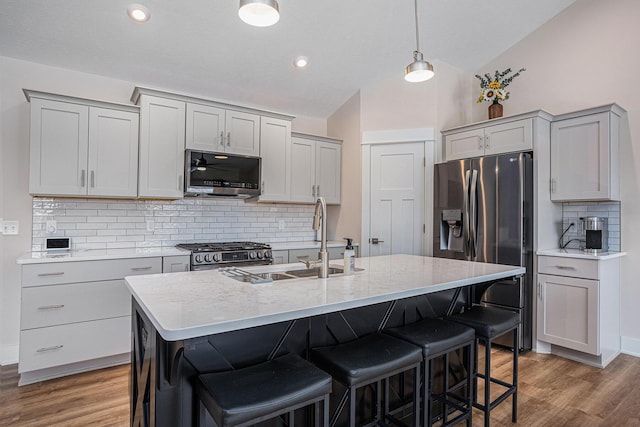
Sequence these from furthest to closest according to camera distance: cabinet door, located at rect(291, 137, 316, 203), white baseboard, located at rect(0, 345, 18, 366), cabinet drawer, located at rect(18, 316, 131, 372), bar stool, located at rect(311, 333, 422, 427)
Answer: cabinet door, located at rect(291, 137, 316, 203), white baseboard, located at rect(0, 345, 18, 366), cabinet drawer, located at rect(18, 316, 131, 372), bar stool, located at rect(311, 333, 422, 427)

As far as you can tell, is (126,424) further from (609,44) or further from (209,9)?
(609,44)

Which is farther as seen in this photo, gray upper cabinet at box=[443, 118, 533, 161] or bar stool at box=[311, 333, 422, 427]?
gray upper cabinet at box=[443, 118, 533, 161]

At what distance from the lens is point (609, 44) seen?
340 centimetres

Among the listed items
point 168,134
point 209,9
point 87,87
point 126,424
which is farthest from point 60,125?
point 126,424

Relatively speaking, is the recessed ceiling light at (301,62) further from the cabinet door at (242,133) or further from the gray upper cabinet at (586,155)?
the gray upper cabinet at (586,155)

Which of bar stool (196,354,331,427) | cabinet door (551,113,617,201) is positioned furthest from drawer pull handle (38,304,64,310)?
cabinet door (551,113,617,201)

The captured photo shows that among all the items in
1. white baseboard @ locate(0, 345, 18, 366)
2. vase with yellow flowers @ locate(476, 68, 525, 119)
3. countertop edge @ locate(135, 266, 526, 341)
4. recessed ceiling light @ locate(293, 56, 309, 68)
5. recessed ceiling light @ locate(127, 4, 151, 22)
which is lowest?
white baseboard @ locate(0, 345, 18, 366)

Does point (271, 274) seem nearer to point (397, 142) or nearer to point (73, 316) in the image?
point (73, 316)

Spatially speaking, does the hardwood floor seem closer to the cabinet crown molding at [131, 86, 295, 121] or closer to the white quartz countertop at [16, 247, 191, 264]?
the white quartz countertop at [16, 247, 191, 264]

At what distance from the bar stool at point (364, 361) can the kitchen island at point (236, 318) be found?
133 mm

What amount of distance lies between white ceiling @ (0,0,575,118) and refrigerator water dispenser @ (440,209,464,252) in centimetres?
180

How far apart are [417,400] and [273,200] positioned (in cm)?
282

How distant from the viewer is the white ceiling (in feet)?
9.50

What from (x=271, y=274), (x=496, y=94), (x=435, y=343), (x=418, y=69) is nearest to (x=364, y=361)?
(x=435, y=343)
